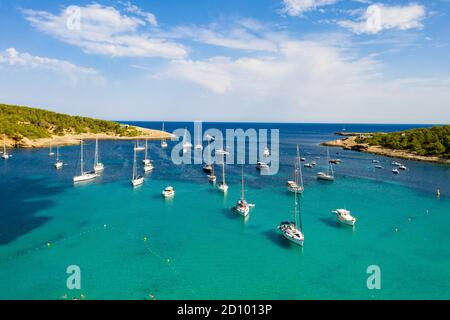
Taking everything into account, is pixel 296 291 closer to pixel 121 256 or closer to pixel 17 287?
pixel 121 256

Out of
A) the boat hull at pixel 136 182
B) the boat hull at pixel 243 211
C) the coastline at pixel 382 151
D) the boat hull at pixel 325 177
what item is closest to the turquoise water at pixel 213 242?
the boat hull at pixel 243 211

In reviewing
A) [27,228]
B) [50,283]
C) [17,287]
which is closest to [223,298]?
[50,283]

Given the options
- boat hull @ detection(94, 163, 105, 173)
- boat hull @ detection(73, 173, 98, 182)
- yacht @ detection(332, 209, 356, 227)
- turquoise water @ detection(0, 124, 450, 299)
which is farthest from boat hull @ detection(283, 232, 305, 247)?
boat hull @ detection(94, 163, 105, 173)

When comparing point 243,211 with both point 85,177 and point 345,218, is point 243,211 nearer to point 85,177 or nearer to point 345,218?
point 345,218

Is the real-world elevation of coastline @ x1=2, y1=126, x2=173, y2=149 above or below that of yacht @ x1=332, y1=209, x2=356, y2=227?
above

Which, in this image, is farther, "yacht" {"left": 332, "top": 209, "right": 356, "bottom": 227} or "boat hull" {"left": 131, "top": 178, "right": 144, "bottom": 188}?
"boat hull" {"left": 131, "top": 178, "right": 144, "bottom": 188}

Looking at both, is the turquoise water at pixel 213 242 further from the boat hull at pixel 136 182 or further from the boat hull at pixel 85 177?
the boat hull at pixel 85 177

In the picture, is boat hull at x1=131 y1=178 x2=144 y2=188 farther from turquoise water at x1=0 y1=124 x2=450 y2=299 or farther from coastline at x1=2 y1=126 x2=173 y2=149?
coastline at x1=2 y1=126 x2=173 y2=149

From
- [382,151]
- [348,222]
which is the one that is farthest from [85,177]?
[382,151]
